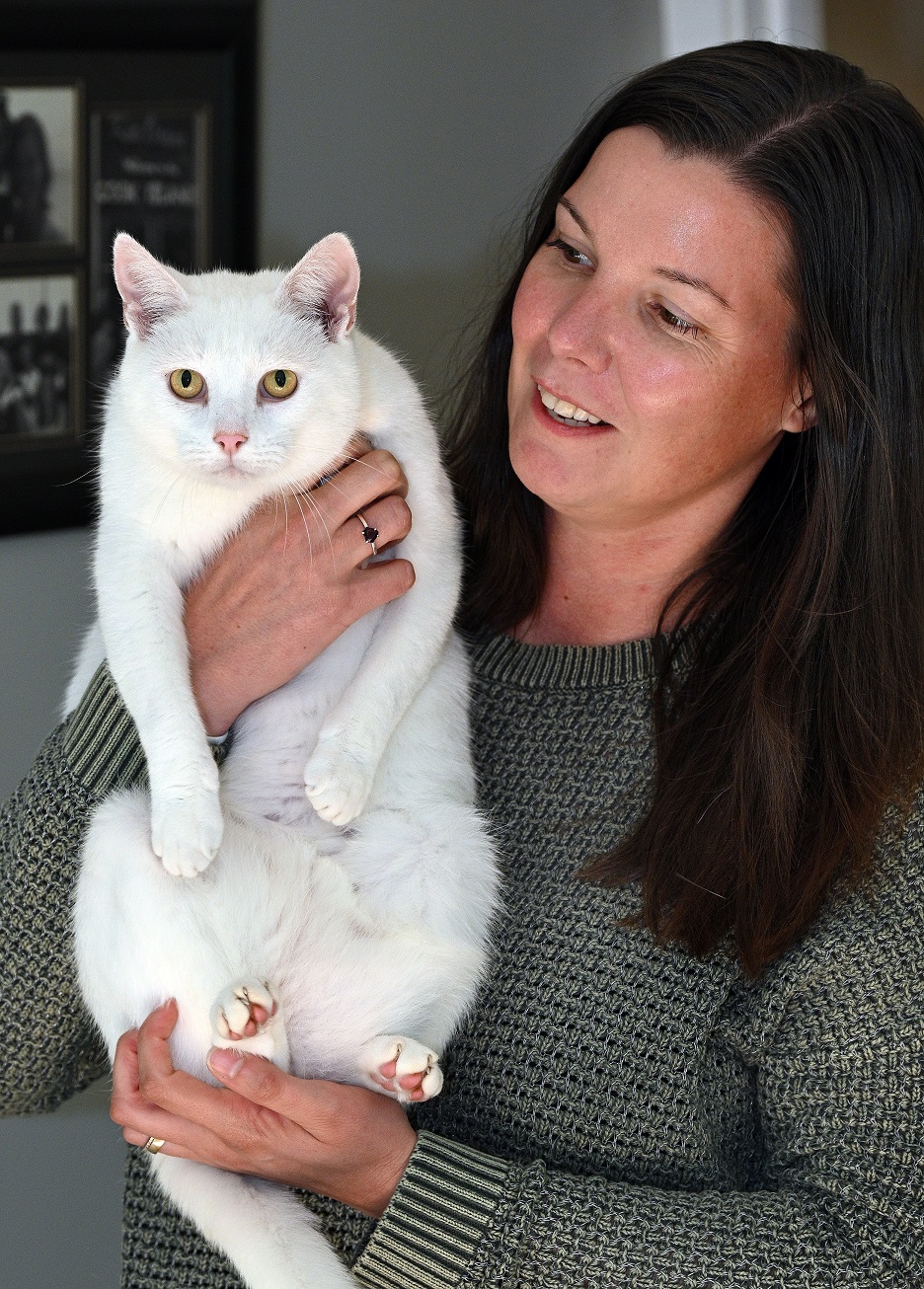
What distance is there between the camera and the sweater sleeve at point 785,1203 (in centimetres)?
114

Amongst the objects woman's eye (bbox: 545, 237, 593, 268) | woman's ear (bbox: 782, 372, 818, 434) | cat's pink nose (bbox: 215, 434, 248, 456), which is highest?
woman's eye (bbox: 545, 237, 593, 268)

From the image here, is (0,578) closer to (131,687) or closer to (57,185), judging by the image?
(57,185)

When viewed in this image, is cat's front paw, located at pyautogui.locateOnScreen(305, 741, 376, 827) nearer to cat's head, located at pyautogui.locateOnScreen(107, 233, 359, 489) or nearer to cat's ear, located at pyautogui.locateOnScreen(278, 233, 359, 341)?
cat's head, located at pyautogui.locateOnScreen(107, 233, 359, 489)

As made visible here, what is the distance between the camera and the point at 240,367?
1.37 metres

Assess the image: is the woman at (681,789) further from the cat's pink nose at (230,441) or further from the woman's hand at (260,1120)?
the cat's pink nose at (230,441)

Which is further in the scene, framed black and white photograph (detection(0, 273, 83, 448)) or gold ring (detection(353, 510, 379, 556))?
framed black and white photograph (detection(0, 273, 83, 448))

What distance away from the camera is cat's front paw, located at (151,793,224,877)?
1216 mm

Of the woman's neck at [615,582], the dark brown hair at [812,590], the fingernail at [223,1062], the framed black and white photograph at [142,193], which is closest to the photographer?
the fingernail at [223,1062]

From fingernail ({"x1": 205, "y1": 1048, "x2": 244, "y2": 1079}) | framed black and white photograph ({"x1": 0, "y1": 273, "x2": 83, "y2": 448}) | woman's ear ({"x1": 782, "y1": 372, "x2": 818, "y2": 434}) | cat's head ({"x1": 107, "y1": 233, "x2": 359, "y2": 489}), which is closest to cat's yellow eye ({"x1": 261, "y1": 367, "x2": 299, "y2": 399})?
cat's head ({"x1": 107, "y1": 233, "x2": 359, "y2": 489})

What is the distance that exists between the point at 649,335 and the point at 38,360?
45.4 inches

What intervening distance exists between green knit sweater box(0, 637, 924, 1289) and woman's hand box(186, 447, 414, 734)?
0.42ft

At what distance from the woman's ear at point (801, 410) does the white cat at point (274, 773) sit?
43 cm

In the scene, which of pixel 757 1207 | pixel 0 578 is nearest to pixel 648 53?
pixel 0 578

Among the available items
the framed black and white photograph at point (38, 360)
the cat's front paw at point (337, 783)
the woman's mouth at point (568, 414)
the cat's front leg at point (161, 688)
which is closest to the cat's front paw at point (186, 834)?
the cat's front leg at point (161, 688)
